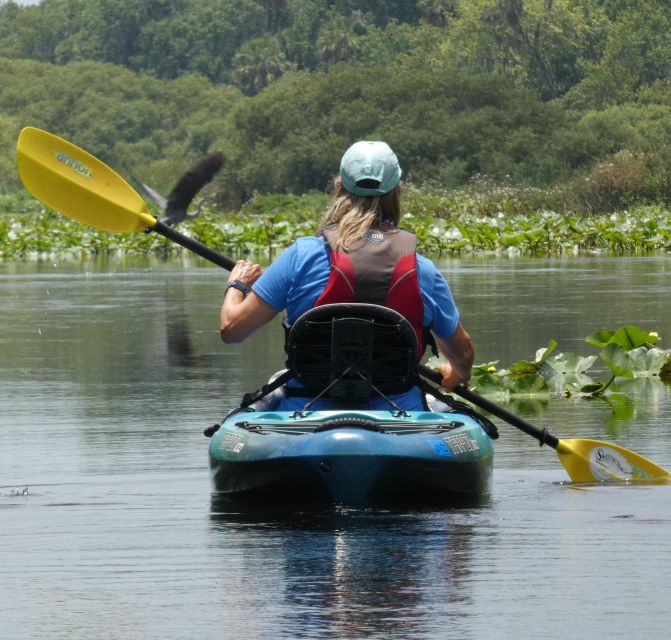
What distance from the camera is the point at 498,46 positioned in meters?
80.8

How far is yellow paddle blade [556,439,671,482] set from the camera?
24.1ft

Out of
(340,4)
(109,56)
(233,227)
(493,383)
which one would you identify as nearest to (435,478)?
(493,383)

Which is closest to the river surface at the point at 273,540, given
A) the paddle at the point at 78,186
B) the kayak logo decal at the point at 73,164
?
the paddle at the point at 78,186

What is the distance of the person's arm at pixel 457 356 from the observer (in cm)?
657

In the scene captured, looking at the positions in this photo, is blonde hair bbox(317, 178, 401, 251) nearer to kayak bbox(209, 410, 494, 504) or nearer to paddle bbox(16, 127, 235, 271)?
kayak bbox(209, 410, 494, 504)

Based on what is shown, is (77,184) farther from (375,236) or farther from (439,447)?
(439,447)

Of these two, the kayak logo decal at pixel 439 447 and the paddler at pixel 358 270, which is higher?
the paddler at pixel 358 270

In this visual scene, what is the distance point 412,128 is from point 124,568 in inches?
2111

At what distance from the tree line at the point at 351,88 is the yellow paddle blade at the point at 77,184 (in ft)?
105

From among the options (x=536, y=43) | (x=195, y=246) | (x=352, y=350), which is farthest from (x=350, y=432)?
(x=536, y=43)

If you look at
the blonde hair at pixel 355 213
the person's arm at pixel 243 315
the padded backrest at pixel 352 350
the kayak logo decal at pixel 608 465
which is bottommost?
the kayak logo decal at pixel 608 465

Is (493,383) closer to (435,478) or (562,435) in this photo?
(562,435)

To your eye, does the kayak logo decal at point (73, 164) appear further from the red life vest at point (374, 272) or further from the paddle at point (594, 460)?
the red life vest at point (374, 272)

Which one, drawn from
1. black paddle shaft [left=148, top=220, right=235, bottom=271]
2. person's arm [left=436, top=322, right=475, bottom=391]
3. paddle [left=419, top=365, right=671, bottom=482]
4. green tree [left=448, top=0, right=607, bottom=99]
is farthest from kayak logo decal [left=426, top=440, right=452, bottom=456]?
green tree [left=448, top=0, right=607, bottom=99]
